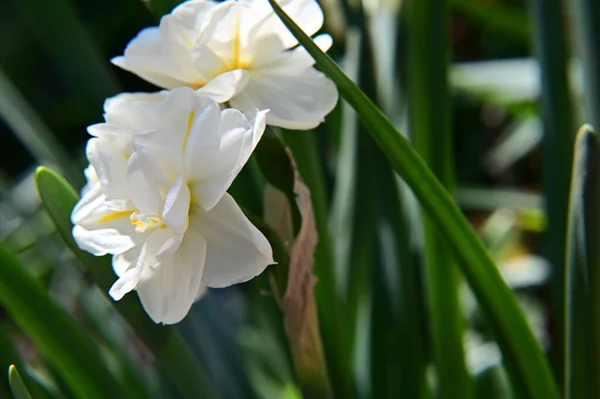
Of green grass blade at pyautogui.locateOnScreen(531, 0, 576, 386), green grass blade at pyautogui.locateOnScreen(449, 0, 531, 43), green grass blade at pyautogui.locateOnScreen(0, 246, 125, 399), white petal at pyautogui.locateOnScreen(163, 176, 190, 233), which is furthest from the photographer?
green grass blade at pyautogui.locateOnScreen(449, 0, 531, 43)

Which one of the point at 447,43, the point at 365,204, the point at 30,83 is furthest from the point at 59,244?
the point at 30,83

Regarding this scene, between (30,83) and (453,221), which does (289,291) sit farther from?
(30,83)

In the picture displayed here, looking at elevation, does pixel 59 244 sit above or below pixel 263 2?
below

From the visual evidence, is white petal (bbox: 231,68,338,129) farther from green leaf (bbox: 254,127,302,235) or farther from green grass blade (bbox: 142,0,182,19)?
green grass blade (bbox: 142,0,182,19)

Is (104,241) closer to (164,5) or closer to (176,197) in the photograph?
(176,197)

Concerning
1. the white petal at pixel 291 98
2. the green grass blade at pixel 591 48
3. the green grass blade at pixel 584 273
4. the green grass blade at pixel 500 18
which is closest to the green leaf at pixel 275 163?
the white petal at pixel 291 98

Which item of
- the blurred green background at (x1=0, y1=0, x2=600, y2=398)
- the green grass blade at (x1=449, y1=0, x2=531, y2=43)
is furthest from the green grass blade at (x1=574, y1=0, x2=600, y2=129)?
the green grass blade at (x1=449, y1=0, x2=531, y2=43)

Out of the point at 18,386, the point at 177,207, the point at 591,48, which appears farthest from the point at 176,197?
the point at 591,48
